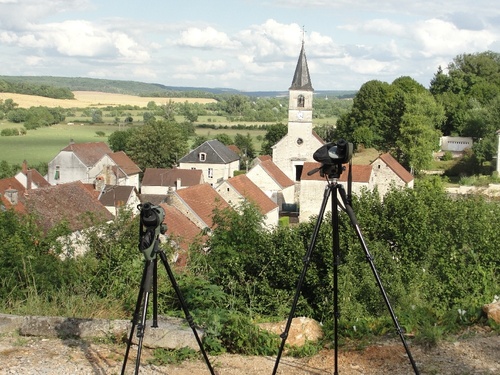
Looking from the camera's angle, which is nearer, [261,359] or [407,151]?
[261,359]

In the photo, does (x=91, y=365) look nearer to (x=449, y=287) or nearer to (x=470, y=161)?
(x=449, y=287)

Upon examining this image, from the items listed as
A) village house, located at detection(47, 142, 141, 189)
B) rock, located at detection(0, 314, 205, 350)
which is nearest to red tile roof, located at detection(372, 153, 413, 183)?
village house, located at detection(47, 142, 141, 189)

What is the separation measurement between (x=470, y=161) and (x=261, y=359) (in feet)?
162

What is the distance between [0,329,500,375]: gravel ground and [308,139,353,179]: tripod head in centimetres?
198

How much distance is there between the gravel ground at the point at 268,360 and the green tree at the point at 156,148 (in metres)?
58.2

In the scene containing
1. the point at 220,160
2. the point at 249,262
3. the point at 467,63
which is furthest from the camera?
the point at 467,63

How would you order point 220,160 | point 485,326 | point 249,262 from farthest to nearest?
point 220,160 → point 249,262 → point 485,326

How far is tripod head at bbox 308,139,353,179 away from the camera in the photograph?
5.63 metres

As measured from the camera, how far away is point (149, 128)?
215 feet

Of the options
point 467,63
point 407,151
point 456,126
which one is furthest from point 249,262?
point 467,63

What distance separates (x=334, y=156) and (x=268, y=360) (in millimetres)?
2272

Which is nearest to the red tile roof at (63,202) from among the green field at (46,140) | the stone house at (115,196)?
the stone house at (115,196)

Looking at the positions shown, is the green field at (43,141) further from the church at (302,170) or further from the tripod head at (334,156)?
the tripod head at (334,156)

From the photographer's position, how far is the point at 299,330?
6891 mm
